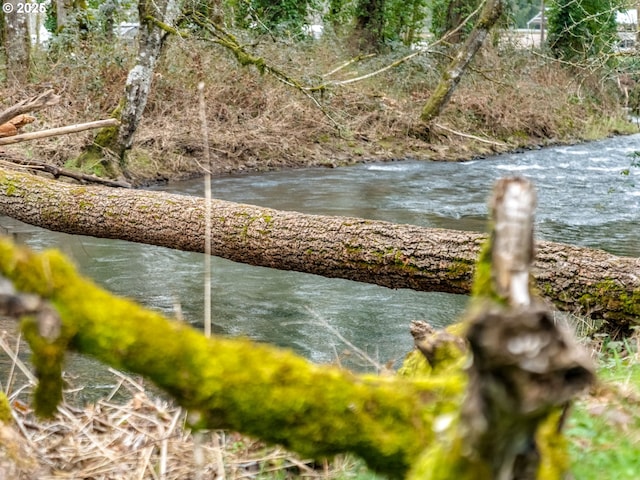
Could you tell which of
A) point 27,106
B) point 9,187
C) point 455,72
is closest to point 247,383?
point 27,106

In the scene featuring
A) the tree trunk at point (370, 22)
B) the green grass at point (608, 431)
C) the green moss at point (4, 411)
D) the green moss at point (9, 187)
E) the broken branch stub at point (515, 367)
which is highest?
the tree trunk at point (370, 22)

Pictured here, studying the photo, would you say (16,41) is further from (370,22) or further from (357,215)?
(370,22)

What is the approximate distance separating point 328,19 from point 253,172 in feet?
44.3

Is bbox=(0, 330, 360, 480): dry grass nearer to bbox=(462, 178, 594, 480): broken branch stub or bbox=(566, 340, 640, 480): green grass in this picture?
bbox=(566, 340, 640, 480): green grass

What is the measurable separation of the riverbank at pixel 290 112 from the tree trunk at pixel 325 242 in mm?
5632

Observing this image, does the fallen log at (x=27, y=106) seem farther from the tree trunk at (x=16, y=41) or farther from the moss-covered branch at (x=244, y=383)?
the tree trunk at (x=16, y=41)

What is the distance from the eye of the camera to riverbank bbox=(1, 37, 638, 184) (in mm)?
16766

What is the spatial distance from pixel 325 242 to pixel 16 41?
581 inches

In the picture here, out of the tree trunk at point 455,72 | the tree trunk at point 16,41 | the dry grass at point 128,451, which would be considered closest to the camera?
the dry grass at point 128,451

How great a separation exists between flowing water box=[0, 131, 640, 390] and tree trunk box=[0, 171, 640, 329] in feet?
2.49

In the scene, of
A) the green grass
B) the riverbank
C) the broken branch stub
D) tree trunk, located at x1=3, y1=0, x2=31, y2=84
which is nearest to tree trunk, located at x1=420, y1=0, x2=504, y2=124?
the riverbank

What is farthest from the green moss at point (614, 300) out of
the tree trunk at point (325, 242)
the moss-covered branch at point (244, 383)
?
the moss-covered branch at point (244, 383)

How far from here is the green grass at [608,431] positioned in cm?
272

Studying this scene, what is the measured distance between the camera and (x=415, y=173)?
18375mm
